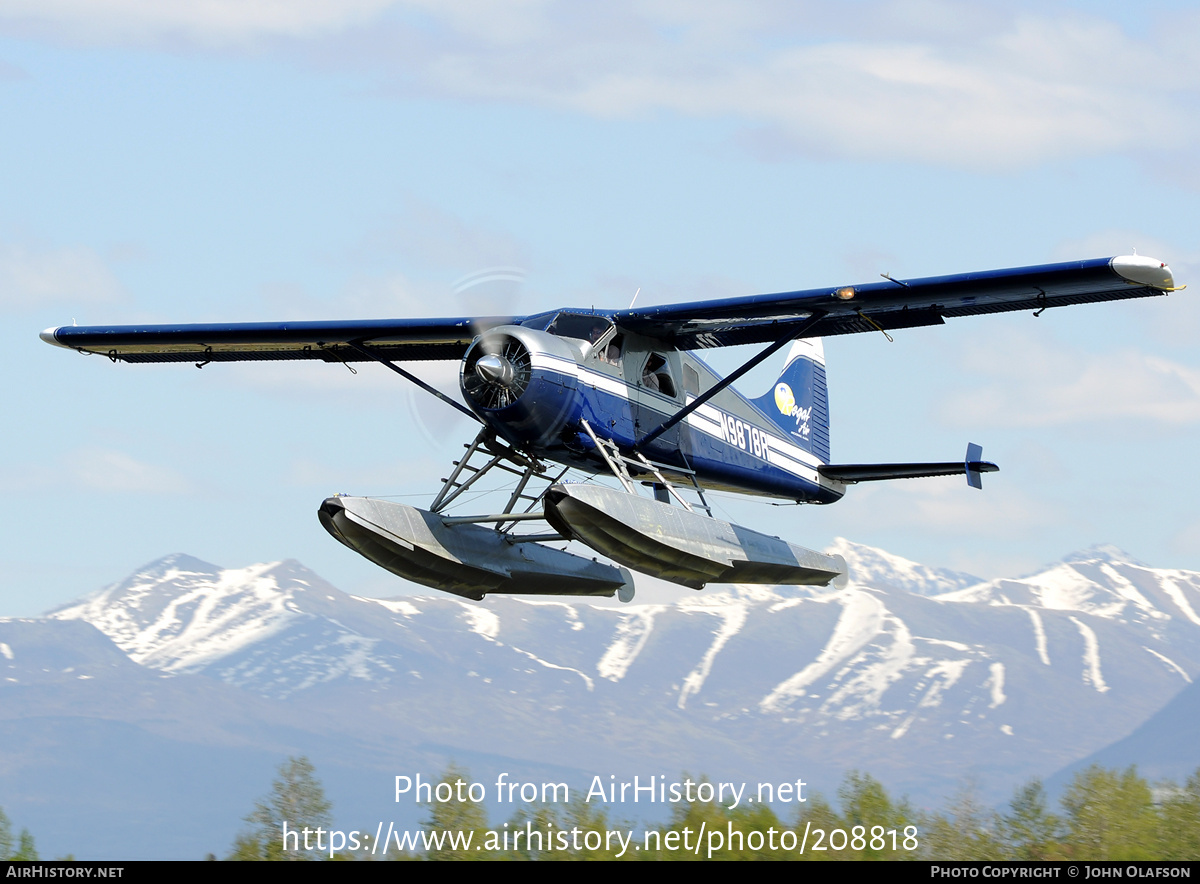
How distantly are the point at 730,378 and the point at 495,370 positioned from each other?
4324 mm

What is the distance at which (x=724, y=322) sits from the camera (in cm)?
2328

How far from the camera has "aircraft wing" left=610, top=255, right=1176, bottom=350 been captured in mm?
20250

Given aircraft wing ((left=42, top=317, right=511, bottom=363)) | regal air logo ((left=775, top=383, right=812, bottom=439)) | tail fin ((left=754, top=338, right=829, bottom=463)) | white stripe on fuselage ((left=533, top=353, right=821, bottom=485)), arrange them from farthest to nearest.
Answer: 1. regal air logo ((left=775, top=383, right=812, bottom=439))
2. tail fin ((left=754, top=338, right=829, bottom=463))
3. aircraft wing ((left=42, top=317, right=511, bottom=363))
4. white stripe on fuselage ((left=533, top=353, right=821, bottom=485))

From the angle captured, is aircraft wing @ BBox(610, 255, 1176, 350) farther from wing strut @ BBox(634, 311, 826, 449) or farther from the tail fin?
the tail fin

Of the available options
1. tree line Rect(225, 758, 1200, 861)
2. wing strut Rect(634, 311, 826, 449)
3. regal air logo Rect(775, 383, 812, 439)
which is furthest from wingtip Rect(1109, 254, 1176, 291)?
tree line Rect(225, 758, 1200, 861)

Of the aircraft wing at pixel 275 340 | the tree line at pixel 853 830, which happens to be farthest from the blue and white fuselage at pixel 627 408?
the tree line at pixel 853 830

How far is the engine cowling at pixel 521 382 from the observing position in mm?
21016

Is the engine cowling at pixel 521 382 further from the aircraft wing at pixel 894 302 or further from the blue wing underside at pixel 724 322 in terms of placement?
the aircraft wing at pixel 894 302

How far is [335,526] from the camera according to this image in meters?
22.2

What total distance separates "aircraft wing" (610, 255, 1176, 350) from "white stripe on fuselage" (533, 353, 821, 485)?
100 cm

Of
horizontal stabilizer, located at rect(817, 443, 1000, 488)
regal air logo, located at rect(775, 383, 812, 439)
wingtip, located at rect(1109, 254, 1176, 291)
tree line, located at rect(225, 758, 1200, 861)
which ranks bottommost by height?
tree line, located at rect(225, 758, 1200, 861)

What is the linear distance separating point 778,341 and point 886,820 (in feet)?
64.5

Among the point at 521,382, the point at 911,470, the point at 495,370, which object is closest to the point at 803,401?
the point at 911,470
